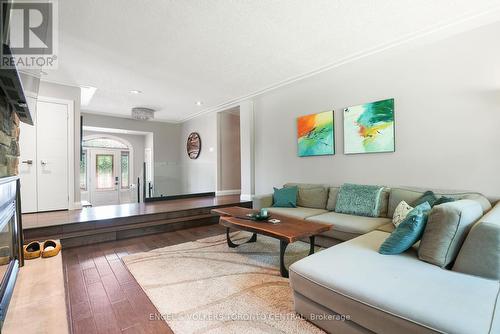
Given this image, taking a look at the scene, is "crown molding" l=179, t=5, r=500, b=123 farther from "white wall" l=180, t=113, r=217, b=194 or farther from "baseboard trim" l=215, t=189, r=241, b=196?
"baseboard trim" l=215, t=189, r=241, b=196

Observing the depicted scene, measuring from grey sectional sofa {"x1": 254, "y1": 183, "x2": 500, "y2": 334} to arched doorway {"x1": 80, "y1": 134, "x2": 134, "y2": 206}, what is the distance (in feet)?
22.4

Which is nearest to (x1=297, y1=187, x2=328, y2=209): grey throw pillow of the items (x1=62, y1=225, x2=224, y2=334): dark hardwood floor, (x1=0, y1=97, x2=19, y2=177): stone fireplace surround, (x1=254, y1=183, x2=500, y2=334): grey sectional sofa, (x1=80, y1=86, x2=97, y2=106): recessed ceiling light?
(x1=254, y1=183, x2=500, y2=334): grey sectional sofa

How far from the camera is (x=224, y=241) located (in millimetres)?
3266

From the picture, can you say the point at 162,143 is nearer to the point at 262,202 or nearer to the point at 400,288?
the point at 262,202

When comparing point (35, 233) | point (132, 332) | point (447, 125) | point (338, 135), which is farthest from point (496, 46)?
point (35, 233)

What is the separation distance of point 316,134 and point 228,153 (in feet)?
9.64

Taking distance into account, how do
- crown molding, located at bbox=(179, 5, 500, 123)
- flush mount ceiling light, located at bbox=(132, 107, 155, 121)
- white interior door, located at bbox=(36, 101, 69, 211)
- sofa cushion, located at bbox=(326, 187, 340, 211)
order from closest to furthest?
crown molding, located at bbox=(179, 5, 500, 123)
sofa cushion, located at bbox=(326, 187, 340, 211)
white interior door, located at bbox=(36, 101, 69, 211)
flush mount ceiling light, located at bbox=(132, 107, 155, 121)

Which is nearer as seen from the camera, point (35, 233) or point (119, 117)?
point (35, 233)

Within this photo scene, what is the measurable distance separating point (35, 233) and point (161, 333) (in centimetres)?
252

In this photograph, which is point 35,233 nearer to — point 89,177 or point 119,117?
point 119,117

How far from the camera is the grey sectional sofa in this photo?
106cm

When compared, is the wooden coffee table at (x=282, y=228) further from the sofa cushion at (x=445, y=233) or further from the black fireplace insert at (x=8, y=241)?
the black fireplace insert at (x=8, y=241)

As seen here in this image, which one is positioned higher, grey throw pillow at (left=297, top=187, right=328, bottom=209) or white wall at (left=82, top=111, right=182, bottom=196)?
white wall at (left=82, top=111, right=182, bottom=196)

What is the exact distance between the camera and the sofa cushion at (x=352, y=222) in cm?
252
